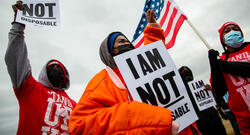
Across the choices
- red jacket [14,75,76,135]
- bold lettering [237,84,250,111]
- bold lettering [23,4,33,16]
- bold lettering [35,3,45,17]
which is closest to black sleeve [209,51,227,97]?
bold lettering [237,84,250,111]

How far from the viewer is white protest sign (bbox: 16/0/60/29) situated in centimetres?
210

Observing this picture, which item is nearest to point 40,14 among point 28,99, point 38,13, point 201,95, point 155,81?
point 38,13

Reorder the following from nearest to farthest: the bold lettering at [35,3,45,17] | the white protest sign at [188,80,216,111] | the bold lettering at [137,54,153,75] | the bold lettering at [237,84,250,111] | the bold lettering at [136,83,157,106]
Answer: the bold lettering at [136,83,157,106] → the bold lettering at [137,54,153,75] → the bold lettering at [237,84,250,111] → the bold lettering at [35,3,45,17] → the white protest sign at [188,80,216,111]

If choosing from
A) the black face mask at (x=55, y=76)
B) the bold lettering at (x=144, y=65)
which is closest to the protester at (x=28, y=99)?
the black face mask at (x=55, y=76)

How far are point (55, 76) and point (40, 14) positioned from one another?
1153 mm

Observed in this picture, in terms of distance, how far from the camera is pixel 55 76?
104 inches

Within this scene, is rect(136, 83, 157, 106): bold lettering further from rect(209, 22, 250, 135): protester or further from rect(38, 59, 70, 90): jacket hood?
rect(38, 59, 70, 90): jacket hood

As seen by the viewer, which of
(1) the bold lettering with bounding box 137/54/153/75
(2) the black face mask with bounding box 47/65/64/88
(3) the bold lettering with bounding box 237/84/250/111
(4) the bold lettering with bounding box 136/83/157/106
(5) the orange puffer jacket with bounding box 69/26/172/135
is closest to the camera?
(5) the orange puffer jacket with bounding box 69/26/172/135

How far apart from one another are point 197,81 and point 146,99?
7.87 ft

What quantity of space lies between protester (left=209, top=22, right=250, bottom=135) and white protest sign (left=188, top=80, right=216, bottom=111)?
1.38 ft

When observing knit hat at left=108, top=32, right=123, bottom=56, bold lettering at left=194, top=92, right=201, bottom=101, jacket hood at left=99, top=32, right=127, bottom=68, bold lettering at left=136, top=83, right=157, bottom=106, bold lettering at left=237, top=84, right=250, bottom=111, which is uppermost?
knit hat at left=108, top=32, right=123, bottom=56

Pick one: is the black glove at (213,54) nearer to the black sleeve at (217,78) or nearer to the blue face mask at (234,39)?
the black sleeve at (217,78)

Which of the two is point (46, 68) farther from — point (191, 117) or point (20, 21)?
point (191, 117)

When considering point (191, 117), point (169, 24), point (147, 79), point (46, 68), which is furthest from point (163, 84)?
point (169, 24)
